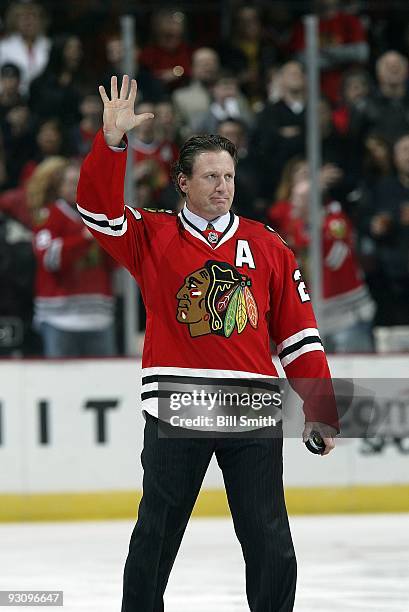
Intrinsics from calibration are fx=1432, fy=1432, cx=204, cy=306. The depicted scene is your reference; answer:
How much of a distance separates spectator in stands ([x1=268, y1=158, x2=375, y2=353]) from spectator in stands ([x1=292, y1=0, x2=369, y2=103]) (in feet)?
A: 3.12

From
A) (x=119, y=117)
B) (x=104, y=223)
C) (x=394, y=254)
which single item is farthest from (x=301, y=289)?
(x=394, y=254)

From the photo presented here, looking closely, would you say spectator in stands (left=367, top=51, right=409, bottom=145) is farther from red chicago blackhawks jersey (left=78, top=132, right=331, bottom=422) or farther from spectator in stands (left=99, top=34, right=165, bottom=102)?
red chicago blackhawks jersey (left=78, top=132, right=331, bottom=422)

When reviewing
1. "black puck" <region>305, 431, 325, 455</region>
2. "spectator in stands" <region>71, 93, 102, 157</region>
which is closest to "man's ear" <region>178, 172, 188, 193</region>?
"black puck" <region>305, 431, 325, 455</region>

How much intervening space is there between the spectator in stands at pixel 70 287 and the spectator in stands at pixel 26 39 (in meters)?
1.37

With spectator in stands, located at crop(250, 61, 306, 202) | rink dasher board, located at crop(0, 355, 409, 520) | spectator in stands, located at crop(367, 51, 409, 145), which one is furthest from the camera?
spectator in stands, located at crop(367, 51, 409, 145)

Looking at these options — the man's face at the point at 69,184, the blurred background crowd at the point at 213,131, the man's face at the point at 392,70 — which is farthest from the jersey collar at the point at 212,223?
the man's face at the point at 392,70

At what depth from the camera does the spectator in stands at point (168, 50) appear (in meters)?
8.81

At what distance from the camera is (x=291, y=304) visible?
396 cm

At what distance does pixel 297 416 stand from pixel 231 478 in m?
1.25

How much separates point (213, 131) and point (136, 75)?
60 cm

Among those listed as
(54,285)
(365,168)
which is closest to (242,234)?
(54,285)

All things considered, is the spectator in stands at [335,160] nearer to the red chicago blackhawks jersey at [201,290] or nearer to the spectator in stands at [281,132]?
the spectator in stands at [281,132]

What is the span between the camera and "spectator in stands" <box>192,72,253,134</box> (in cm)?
838

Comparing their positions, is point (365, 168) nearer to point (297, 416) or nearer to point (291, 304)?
point (297, 416)
